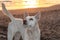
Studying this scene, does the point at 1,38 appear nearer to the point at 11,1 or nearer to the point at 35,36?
the point at 35,36

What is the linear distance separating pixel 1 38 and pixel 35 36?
1.62ft

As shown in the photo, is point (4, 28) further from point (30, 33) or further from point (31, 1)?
point (31, 1)

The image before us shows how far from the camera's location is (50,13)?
8.69 ft

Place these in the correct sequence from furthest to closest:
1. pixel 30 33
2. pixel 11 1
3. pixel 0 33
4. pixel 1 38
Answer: pixel 11 1, pixel 0 33, pixel 1 38, pixel 30 33

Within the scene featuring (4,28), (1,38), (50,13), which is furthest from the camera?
(50,13)

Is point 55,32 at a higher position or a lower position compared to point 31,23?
lower

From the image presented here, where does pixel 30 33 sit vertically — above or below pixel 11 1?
above

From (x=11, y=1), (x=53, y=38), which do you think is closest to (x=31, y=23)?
(x=53, y=38)

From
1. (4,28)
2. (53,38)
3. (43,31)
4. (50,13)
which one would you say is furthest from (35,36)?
(50,13)

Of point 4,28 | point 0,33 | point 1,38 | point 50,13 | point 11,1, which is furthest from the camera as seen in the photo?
point 11,1

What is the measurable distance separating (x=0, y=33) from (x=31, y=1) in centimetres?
229

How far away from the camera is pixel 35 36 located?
4.76ft

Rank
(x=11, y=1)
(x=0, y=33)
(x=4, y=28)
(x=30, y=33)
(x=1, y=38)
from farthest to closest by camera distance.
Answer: (x=11, y=1) → (x=4, y=28) → (x=0, y=33) → (x=1, y=38) → (x=30, y=33)

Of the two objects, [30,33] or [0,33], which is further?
[0,33]
